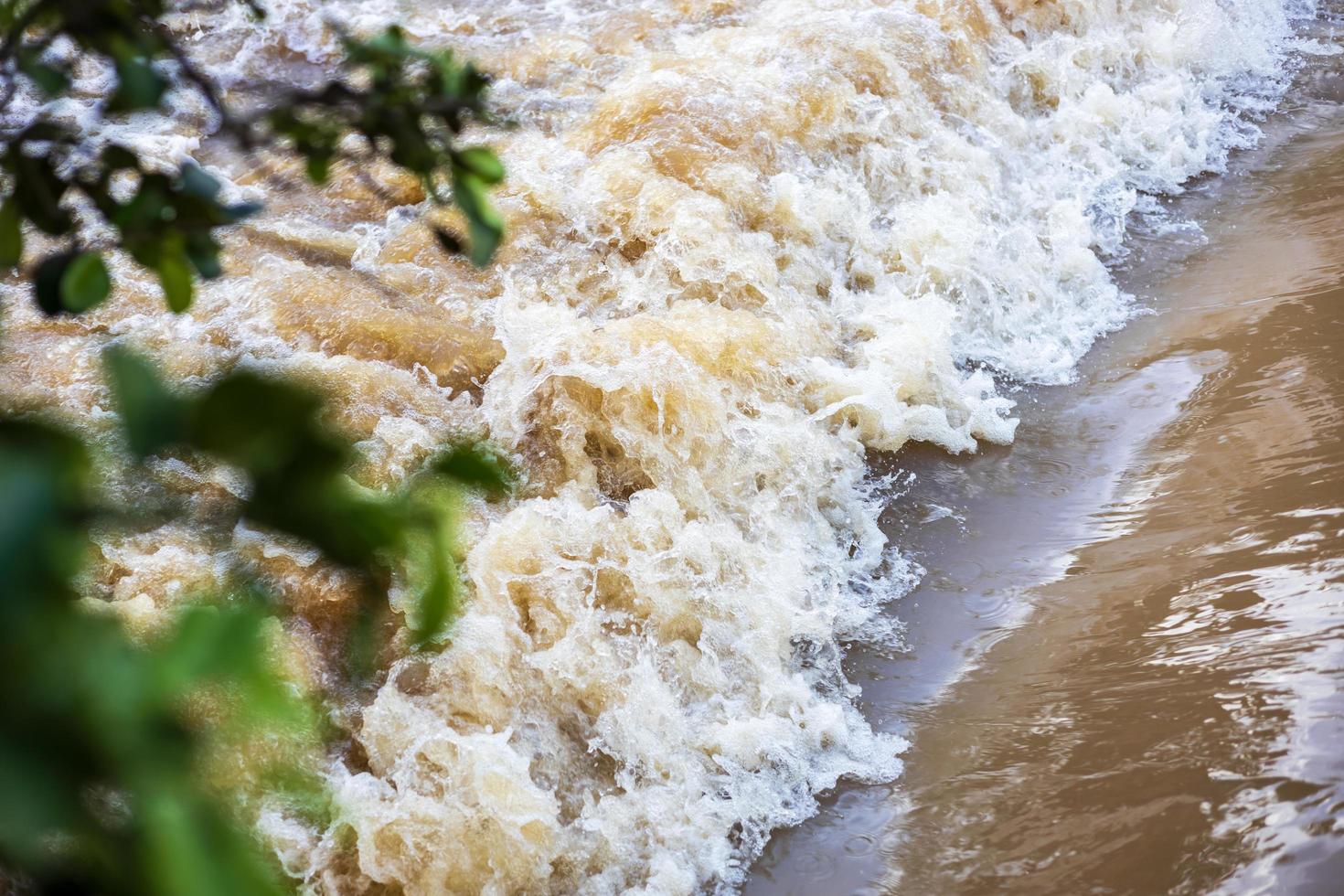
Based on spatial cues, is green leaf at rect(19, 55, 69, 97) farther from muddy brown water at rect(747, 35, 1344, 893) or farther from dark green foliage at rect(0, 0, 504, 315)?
muddy brown water at rect(747, 35, 1344, 893)

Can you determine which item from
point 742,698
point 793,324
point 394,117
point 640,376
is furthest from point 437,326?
point 394,117

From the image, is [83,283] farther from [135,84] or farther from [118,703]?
[118,703]

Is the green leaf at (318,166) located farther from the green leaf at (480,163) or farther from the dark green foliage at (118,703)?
the dark green foliage at (118,703)

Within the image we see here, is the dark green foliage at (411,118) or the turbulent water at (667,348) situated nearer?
the dark green foliage at (411,118)

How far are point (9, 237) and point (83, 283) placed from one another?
3.7 inches

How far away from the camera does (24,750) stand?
45 cm

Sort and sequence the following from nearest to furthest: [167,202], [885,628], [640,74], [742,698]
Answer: [167,202]
[742,698]
[885,628]
[640,74]

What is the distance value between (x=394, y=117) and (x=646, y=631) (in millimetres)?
2881

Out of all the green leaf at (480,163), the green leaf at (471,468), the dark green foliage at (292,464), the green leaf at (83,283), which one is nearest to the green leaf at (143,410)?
the dark green foliage at (292,464)

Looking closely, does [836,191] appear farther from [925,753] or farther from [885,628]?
[925,753]

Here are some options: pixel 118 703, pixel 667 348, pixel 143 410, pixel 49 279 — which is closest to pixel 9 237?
pixel 49 279

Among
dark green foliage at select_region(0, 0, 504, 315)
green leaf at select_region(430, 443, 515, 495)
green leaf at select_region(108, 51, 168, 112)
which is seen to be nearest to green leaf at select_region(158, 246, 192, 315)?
dark green foliage at select_region(0, 0, 504, 315)

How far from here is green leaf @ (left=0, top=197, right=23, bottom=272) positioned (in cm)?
82

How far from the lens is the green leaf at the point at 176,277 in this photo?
2.63ft
